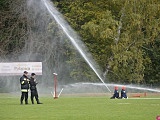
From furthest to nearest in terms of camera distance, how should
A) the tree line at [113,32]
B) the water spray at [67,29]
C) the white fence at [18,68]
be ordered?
1. the water spray at [67,29]
2. the tree line at [113,32]
3. the white fence at [18,68]

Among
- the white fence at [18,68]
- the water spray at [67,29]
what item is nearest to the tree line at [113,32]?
the water spray at [67,29]

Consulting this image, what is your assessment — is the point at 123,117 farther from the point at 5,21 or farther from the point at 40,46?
the point at 5,21

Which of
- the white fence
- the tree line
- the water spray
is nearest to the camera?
the white fence

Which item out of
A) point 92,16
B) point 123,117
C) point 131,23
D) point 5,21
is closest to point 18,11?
point 5,21

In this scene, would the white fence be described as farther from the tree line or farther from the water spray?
the water spray

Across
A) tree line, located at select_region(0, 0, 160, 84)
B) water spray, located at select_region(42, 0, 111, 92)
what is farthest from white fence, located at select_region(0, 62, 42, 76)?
water spray, located at select_region(42, 0, 111, 92)

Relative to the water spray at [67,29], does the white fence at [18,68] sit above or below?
below

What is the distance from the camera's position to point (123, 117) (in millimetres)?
18922

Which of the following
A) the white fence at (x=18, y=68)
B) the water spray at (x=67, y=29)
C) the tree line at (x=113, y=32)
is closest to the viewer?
the white fence at (x=18, y=68)

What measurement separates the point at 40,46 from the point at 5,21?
5.44m

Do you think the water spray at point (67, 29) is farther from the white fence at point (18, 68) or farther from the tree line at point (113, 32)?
the white fence at point (18, 68)

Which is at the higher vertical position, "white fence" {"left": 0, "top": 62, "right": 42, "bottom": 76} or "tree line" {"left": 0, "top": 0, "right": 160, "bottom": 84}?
"tree line" {"left": 0, "top": 0, "right": 160, "bottom": 84}

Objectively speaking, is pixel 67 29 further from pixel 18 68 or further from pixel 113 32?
pixel 18 68

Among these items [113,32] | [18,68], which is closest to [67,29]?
[113,32]
